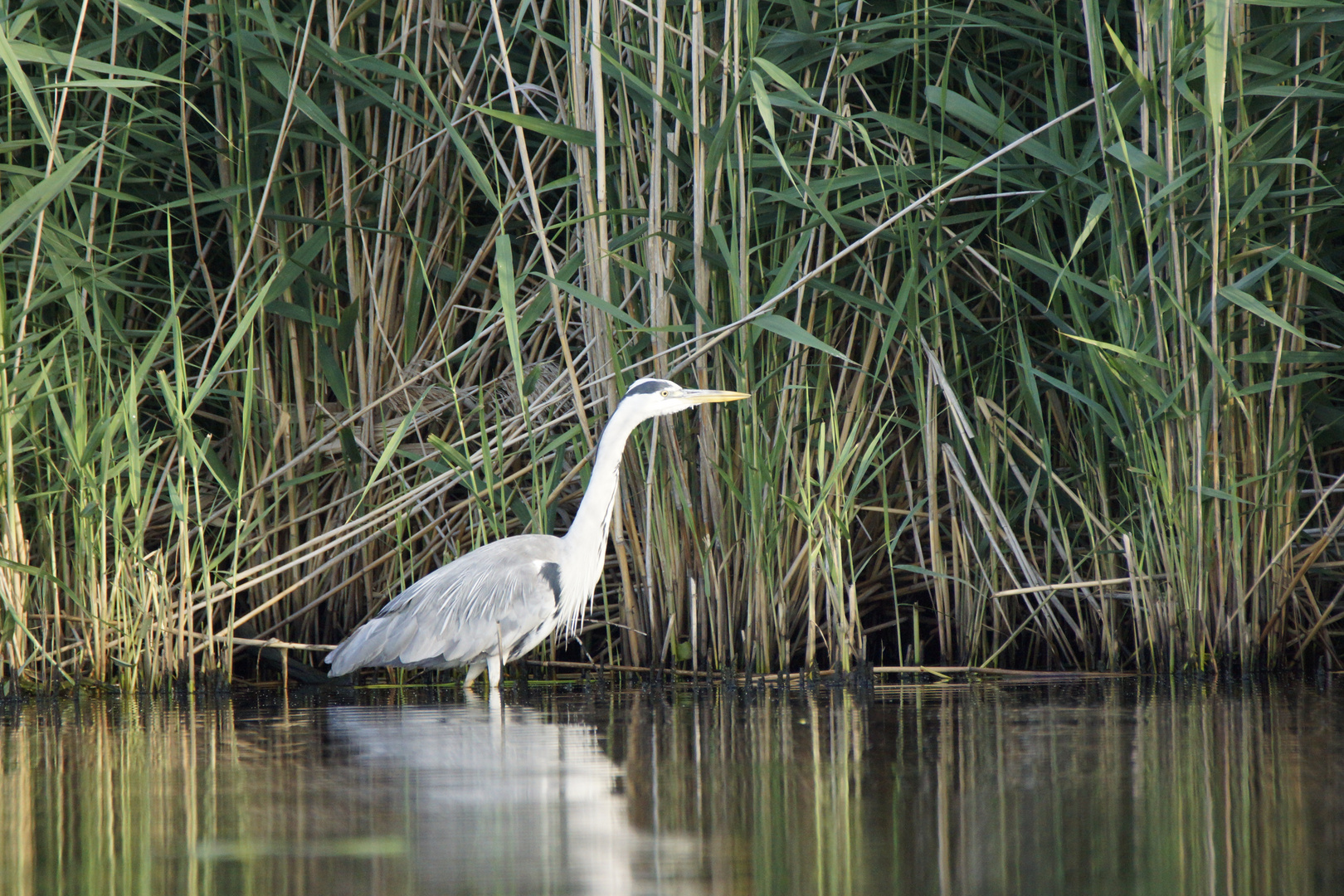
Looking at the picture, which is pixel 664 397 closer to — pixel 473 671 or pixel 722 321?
pixel 722 321

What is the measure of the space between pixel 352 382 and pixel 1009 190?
2.73 metres

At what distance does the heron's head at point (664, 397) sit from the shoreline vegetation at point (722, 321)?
13 cm

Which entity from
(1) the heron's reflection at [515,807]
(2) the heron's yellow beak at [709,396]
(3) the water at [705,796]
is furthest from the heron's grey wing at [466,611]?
(2) the heron's yellow beak at [709,396]

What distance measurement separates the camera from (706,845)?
7.91 ft

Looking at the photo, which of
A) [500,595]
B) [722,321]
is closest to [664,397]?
[722,321]

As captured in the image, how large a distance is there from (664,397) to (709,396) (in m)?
0.16

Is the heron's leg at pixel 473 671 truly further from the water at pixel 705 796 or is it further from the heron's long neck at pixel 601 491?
the water at pixel 705 796

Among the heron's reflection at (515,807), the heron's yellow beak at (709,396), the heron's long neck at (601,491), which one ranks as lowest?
the heron's reflection at (515,807)

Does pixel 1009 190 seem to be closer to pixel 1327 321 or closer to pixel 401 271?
pixel 1327 321

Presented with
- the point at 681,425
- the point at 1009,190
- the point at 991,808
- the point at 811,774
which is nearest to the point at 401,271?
the point at 681,425

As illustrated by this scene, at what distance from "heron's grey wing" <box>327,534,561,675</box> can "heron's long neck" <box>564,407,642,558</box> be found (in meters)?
0.14

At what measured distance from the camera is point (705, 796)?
287cm

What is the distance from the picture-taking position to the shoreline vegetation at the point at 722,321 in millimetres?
4637

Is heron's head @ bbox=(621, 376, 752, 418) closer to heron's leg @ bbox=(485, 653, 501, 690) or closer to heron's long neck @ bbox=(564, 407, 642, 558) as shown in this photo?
heron's long neck @ bbox=(564, 407, 642, 558)
